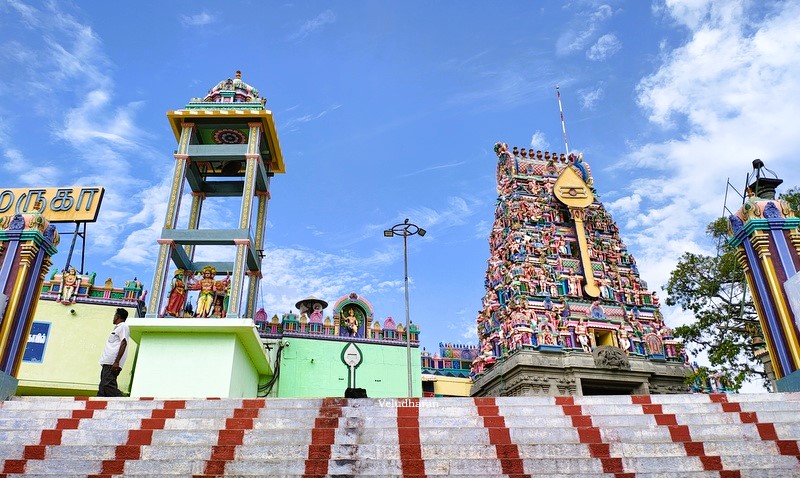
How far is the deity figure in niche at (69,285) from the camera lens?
22469 millimetres

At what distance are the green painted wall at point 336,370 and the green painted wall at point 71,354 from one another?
557 cm

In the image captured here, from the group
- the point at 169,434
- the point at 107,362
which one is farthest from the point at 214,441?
the point at 107,362

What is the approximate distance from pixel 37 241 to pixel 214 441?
7747 mm

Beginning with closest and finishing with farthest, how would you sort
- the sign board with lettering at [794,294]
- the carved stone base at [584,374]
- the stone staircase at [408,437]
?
the stone staircase at [408,437] → the sign board with lettering at [794,294] → the carved stone base at [584,374]

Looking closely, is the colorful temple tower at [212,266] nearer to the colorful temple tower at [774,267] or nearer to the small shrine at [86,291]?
the small shrine at [86,291]

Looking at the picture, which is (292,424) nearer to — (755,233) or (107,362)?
(107,362)

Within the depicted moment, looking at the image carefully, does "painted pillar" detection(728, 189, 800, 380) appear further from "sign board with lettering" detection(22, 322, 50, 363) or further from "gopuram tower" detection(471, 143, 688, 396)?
"sign board with lettering" detection(22, 322, 50, 363)

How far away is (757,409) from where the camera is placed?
1066 centimetres

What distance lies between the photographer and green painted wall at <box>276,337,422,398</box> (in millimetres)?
22625

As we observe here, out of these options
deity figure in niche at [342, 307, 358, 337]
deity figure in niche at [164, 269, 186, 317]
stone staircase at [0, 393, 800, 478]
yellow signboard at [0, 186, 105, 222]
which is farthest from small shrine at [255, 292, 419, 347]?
stone staircase at [0, 393, 800, 478]

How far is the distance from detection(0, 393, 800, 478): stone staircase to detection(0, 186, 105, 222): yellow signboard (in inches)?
238

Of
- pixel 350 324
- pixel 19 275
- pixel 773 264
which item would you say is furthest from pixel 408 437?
pixel 350 324

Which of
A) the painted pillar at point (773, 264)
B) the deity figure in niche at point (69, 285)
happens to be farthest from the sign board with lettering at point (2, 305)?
the painted pillar at point (773, 264)

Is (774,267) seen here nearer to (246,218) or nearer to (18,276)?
(246,218)
